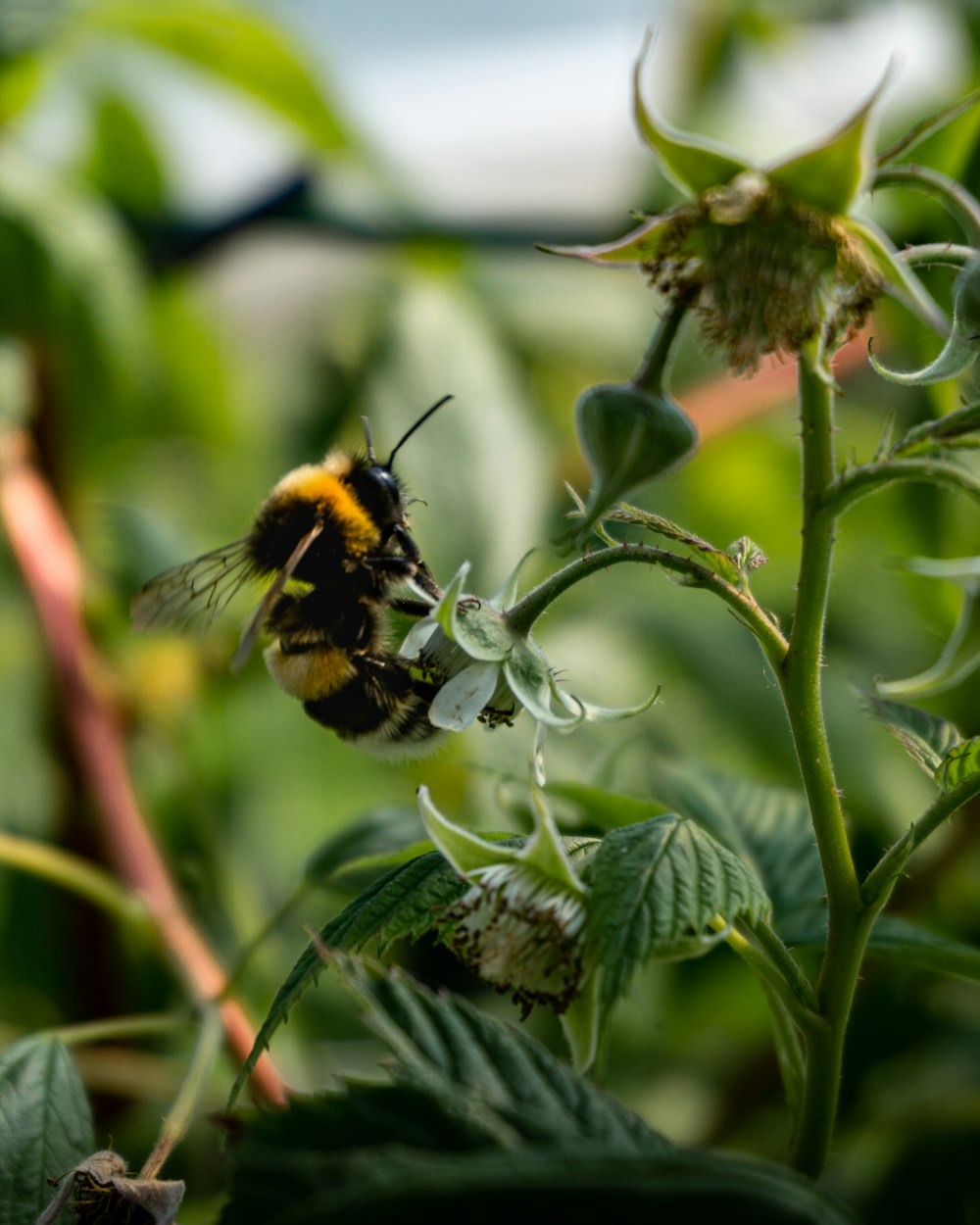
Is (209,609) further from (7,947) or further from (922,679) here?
(7,947)

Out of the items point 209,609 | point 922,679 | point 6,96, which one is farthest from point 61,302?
point 922,679

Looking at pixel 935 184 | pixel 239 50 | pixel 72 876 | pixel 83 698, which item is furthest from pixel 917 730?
pixel 239 50

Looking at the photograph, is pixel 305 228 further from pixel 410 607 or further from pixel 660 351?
pixel 660 351

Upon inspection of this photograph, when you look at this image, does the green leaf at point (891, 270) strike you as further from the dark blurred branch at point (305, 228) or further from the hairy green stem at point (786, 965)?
the dark blurred branch at point (305, 228)

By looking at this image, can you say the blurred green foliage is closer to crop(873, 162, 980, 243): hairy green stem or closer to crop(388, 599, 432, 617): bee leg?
crop(388, 599, 432, 617): bee leg

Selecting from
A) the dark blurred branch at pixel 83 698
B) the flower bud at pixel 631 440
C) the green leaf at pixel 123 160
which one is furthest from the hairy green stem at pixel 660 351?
the green leaf at pixel 123 160
